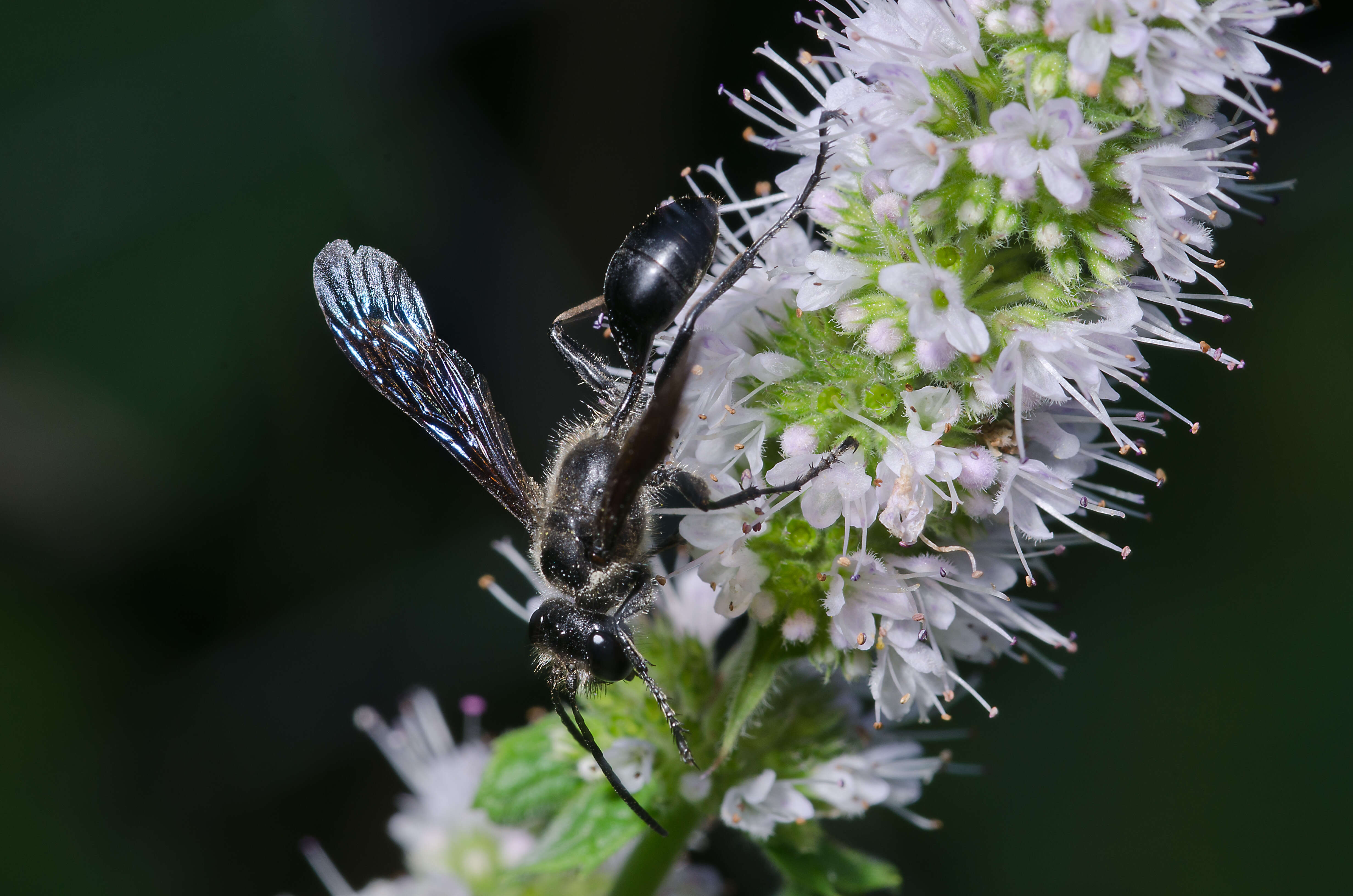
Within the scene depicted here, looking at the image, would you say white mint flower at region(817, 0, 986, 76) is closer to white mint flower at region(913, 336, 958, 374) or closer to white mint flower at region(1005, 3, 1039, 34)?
white mint flower at region(1005, 3, 1039, 34)

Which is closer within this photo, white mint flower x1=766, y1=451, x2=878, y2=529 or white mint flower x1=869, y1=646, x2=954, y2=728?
white mint flower x1=766, y1=451, x2=878, y2=529

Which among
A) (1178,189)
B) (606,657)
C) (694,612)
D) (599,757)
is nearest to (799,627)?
(606,657)

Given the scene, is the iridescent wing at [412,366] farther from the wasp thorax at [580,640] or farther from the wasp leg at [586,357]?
the wasp thorax at [580,640]

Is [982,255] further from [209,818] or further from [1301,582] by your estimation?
[209,818]

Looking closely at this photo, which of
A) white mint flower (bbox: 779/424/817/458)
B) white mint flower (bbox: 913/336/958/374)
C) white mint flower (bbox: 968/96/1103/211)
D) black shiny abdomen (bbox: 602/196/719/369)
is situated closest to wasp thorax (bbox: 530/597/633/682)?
white mint flower (bbox: 779/424/817/458)

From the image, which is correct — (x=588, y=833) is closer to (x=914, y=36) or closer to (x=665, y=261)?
(x=665, y=261)

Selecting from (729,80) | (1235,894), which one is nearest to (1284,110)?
(729,80)
